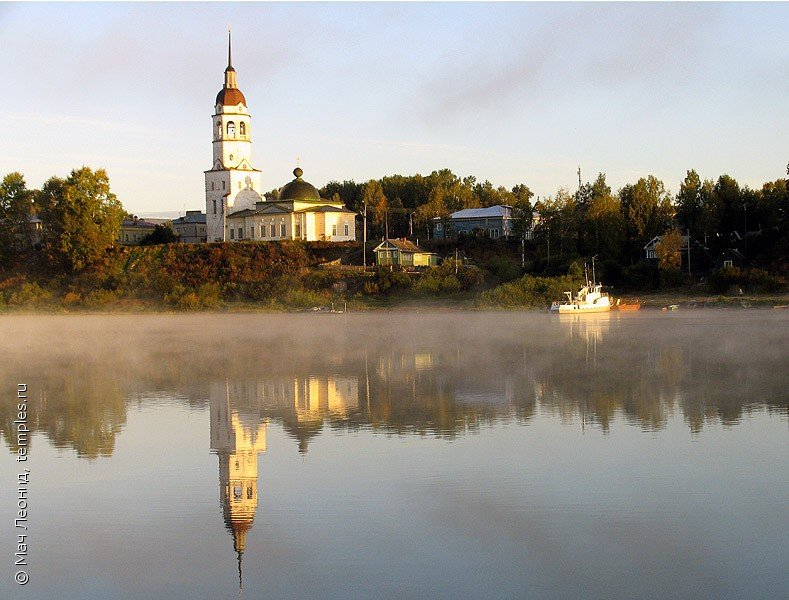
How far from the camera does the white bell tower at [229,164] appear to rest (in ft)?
272

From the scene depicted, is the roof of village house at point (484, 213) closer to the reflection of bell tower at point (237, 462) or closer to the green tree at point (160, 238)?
the green tree at point (160, 238)

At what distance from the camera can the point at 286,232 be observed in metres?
80.2

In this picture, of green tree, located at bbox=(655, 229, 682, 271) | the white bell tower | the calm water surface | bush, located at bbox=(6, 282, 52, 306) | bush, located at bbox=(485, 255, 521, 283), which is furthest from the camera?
the white bell tower

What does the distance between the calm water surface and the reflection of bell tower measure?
0.19ft

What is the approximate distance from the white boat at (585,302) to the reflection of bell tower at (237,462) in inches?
1532

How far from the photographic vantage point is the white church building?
80500mm

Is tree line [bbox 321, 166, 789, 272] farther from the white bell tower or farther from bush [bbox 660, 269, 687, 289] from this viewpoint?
the white bell tower

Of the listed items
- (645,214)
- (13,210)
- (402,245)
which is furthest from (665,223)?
(13,210)

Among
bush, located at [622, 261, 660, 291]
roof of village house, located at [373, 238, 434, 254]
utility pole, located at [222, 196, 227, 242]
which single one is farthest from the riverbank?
utility pole, located at [222, 196, 227, 242]

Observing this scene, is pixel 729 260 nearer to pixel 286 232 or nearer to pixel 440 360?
pixel 286 232

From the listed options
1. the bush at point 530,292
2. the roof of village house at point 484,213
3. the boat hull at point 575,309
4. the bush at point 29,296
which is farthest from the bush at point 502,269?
the bush at point 29,296

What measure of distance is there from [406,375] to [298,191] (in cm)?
5470

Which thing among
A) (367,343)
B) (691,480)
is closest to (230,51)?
(367,343)

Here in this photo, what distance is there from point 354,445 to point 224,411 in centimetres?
524
